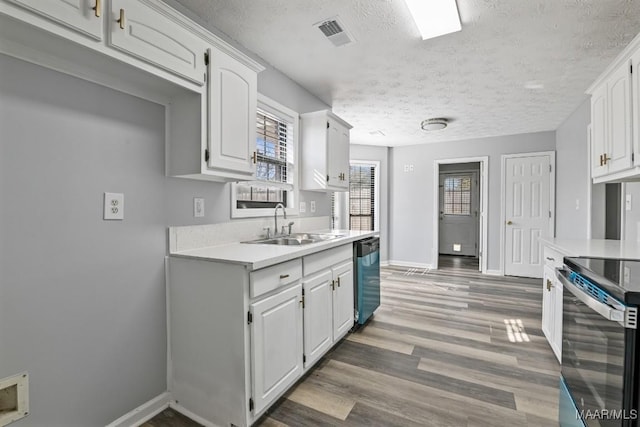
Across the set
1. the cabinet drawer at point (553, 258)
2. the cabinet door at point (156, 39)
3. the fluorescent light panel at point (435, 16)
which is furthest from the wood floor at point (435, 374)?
the fluorescent light panel at point (435, 16)

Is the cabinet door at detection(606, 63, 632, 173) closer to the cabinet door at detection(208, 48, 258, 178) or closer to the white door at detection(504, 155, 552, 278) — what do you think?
the cabinet door at detection(208, 48, 258, 178)

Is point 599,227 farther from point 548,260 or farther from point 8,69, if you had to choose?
point 8,69

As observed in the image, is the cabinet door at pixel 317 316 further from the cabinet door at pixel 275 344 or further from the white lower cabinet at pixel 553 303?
the white lower cabinet at pixel 553 303

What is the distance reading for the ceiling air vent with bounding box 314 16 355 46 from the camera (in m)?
2.07

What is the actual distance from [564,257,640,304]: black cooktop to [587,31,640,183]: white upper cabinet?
27.1 inches

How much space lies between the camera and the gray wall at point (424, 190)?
525 cm

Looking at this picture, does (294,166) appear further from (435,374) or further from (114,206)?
(435,374)

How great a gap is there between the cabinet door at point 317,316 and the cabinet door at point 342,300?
0.09 metres

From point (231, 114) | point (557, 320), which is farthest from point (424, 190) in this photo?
point (231, 114)

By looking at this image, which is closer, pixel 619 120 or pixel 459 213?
pixel 619 120

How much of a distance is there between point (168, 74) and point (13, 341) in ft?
4.32

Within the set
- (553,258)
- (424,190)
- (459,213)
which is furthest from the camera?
(459,213)

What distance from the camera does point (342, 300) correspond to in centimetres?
254

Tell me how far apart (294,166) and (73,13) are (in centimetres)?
203
